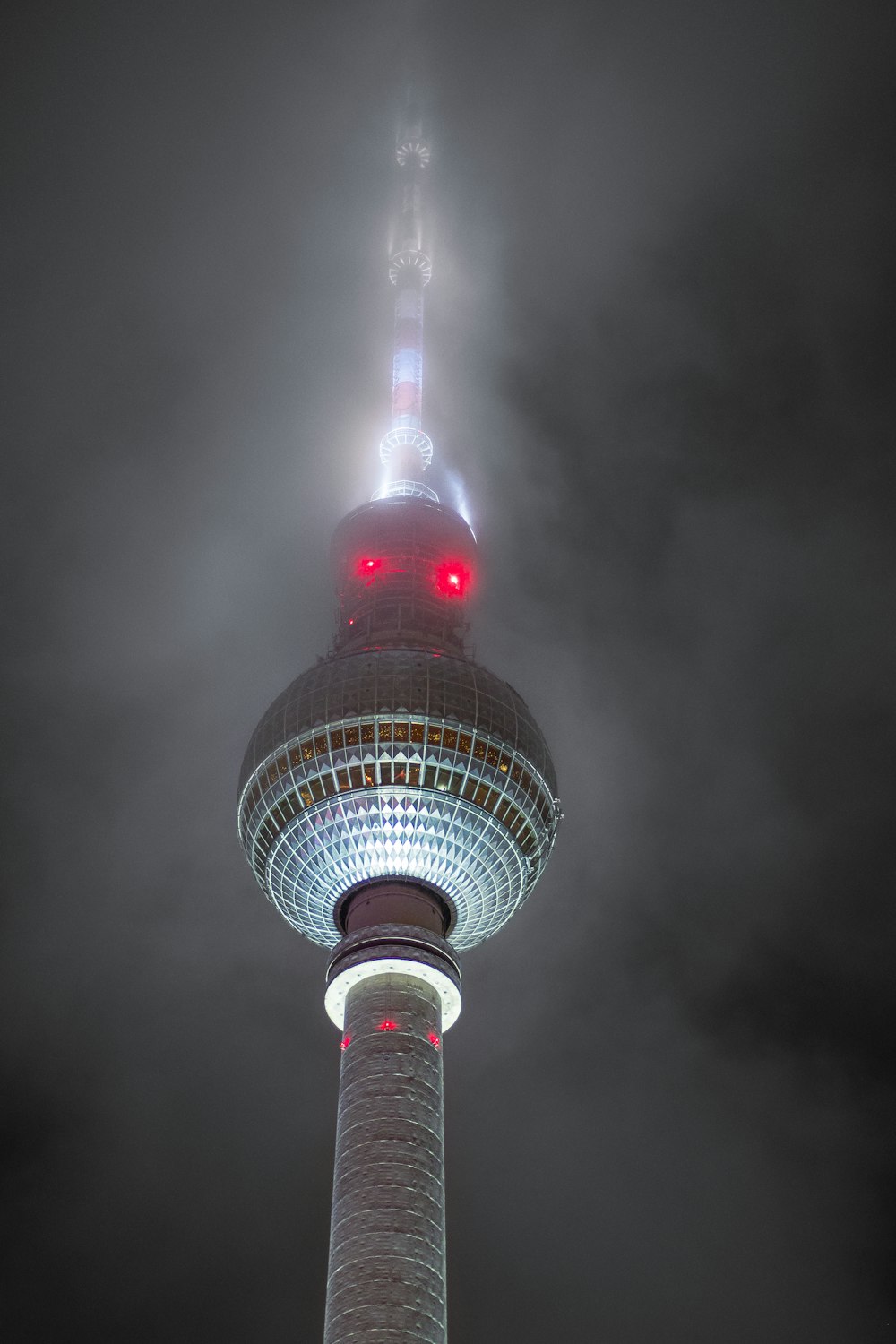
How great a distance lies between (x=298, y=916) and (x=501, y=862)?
487 inches

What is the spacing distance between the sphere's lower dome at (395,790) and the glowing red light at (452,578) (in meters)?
9.92

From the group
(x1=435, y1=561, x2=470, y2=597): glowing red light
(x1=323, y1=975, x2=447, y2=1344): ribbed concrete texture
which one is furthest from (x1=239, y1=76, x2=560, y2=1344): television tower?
(x1=435, y1=561, x2=470, y2=597): glowing red light

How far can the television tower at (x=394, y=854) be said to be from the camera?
192ft

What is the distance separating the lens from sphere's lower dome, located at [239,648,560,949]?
A: 69812 mm

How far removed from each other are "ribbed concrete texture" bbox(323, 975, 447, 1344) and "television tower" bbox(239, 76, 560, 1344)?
84 millimetres

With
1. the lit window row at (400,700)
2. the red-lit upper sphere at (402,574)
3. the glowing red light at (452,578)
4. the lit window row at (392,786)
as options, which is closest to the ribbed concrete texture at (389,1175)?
the lit window row at (392,786)

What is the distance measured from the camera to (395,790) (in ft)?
228

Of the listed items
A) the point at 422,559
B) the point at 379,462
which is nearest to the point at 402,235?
the point at 379,462

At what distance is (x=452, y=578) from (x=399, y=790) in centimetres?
2065

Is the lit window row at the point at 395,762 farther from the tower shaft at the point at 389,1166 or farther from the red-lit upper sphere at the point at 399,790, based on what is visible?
the tower shaft at the point at 389,1166

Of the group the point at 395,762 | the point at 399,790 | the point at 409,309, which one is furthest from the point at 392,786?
the point at 409,309

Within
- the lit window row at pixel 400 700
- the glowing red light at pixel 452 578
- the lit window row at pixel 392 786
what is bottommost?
the lit window row at pixel 392 786

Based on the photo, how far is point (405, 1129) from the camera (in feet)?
198

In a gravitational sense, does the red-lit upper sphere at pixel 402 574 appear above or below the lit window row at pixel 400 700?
above
